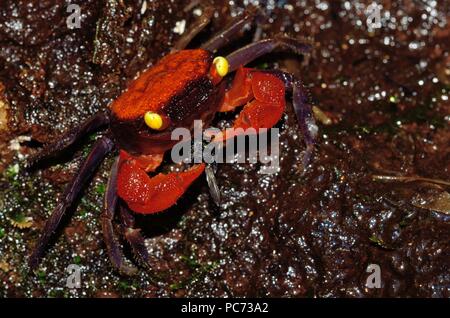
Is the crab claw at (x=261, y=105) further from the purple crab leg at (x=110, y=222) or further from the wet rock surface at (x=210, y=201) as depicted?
the purple crab leg at (x=110, y=222)

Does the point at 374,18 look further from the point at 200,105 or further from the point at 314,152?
the point at 200,105

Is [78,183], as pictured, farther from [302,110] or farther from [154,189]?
[302,110]

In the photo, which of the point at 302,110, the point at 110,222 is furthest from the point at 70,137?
the point at 302,110

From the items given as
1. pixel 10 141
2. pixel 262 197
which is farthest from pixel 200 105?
pixel 10 141

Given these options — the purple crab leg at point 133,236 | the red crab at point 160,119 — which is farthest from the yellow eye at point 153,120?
the purple crab leg at point 133,236

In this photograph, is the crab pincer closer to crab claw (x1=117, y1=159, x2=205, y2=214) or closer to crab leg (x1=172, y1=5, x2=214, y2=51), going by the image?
crab claw (x1=117, y1=159, x2=205, y2=214)
